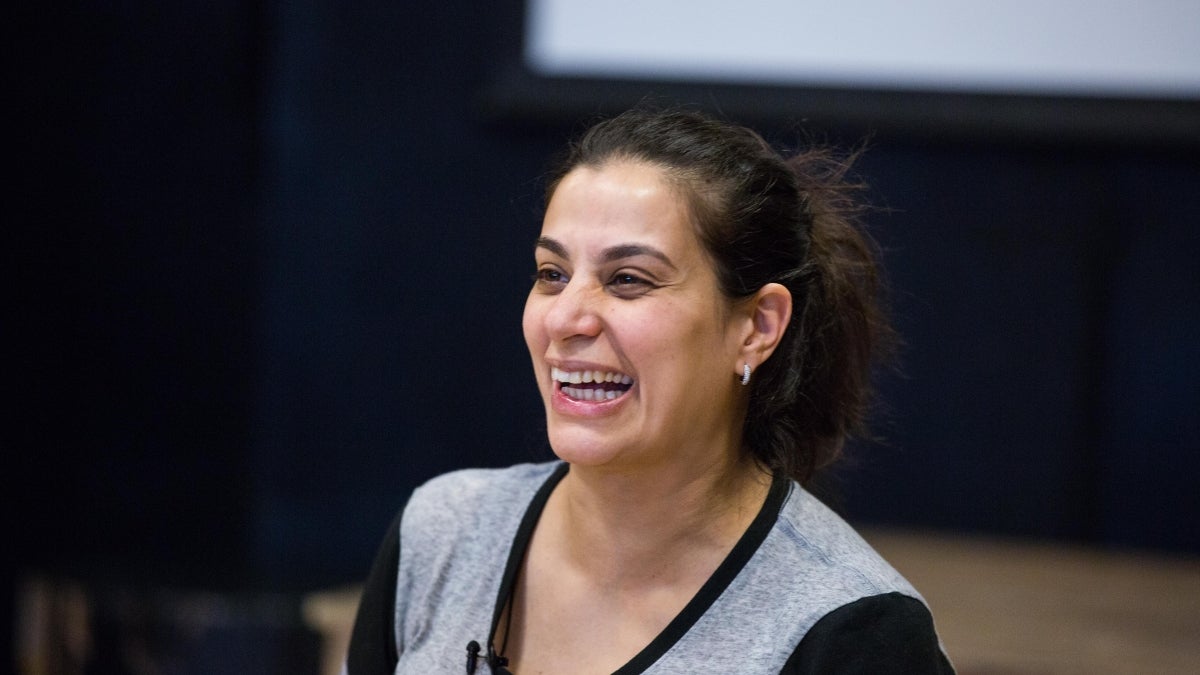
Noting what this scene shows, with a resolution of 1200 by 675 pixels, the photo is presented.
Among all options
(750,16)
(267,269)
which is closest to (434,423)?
(267,269)

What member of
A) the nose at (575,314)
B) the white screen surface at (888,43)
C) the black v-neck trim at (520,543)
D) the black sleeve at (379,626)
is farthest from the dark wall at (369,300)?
the nose at (575,314)

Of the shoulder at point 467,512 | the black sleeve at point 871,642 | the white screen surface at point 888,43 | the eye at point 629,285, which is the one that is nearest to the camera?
the black sleeve at point 871,642

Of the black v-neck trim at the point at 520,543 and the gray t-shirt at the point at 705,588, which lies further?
the black v-neck trim at the point at 520,543

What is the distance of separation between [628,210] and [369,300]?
1568 millimetres

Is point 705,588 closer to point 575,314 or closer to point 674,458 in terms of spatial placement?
point 674,458

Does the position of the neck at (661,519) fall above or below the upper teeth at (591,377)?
below

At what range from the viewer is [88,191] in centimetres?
285

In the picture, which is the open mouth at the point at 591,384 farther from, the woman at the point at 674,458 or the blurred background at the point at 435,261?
the blurred background at the point at 435,261

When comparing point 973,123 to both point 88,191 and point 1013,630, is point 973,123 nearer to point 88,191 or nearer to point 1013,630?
point 1013,630

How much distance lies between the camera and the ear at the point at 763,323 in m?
1.36

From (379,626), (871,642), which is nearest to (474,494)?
(379,626)

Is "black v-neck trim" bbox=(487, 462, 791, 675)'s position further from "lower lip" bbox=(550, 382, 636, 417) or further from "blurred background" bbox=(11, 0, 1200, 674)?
"blurred background" bbox=(11, 0, 1200, 674)

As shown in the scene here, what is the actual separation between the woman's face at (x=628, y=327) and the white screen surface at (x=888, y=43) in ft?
4.64

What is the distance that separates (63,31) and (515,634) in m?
2.02
